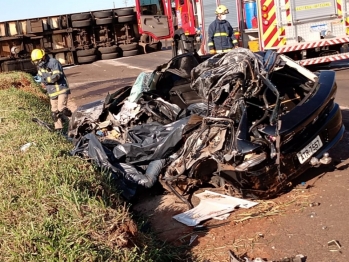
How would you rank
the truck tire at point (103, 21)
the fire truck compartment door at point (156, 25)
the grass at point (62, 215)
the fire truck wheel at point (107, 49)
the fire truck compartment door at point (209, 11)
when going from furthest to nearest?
1. the fire truck wheel at point (107, 49)
2. the truck tire at point (103, 21)
3. the fire truck compartment door at point (156, 25)
4. the fire truck compartment door at point (209, 11)
5. the grass at point (62, 215)

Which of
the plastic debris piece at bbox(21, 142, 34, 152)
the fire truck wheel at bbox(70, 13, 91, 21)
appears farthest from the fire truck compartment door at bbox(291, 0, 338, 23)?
the fire truck wheel at bbox(70, 13, 91, 21)

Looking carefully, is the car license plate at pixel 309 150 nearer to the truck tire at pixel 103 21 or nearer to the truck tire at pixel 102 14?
the truck tire at pixel 103 21

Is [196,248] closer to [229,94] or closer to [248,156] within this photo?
[248,156]

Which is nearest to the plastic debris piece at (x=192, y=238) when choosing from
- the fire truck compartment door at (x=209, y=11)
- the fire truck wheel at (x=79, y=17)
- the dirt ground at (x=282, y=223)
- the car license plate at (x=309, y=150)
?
the dirt ground at (x=282, y=223)

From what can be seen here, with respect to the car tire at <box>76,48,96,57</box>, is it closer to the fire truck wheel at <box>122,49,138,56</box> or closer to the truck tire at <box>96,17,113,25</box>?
the truck tire at <box>96,17,113,25</box>

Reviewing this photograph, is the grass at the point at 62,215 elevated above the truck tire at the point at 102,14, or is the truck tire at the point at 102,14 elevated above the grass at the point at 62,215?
the truck tire at the point at 102,14

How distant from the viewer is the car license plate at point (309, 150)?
15.6 feet

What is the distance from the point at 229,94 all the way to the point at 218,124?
398mm

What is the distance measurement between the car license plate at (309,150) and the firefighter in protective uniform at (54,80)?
Result: 582cm

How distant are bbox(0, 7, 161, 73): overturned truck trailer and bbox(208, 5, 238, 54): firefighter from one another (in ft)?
51.9

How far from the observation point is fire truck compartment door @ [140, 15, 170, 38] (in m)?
20.0

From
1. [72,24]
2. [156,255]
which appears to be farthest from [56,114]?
[72,24]

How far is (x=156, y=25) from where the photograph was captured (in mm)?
20406

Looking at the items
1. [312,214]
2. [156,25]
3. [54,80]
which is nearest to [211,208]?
[312,214]
